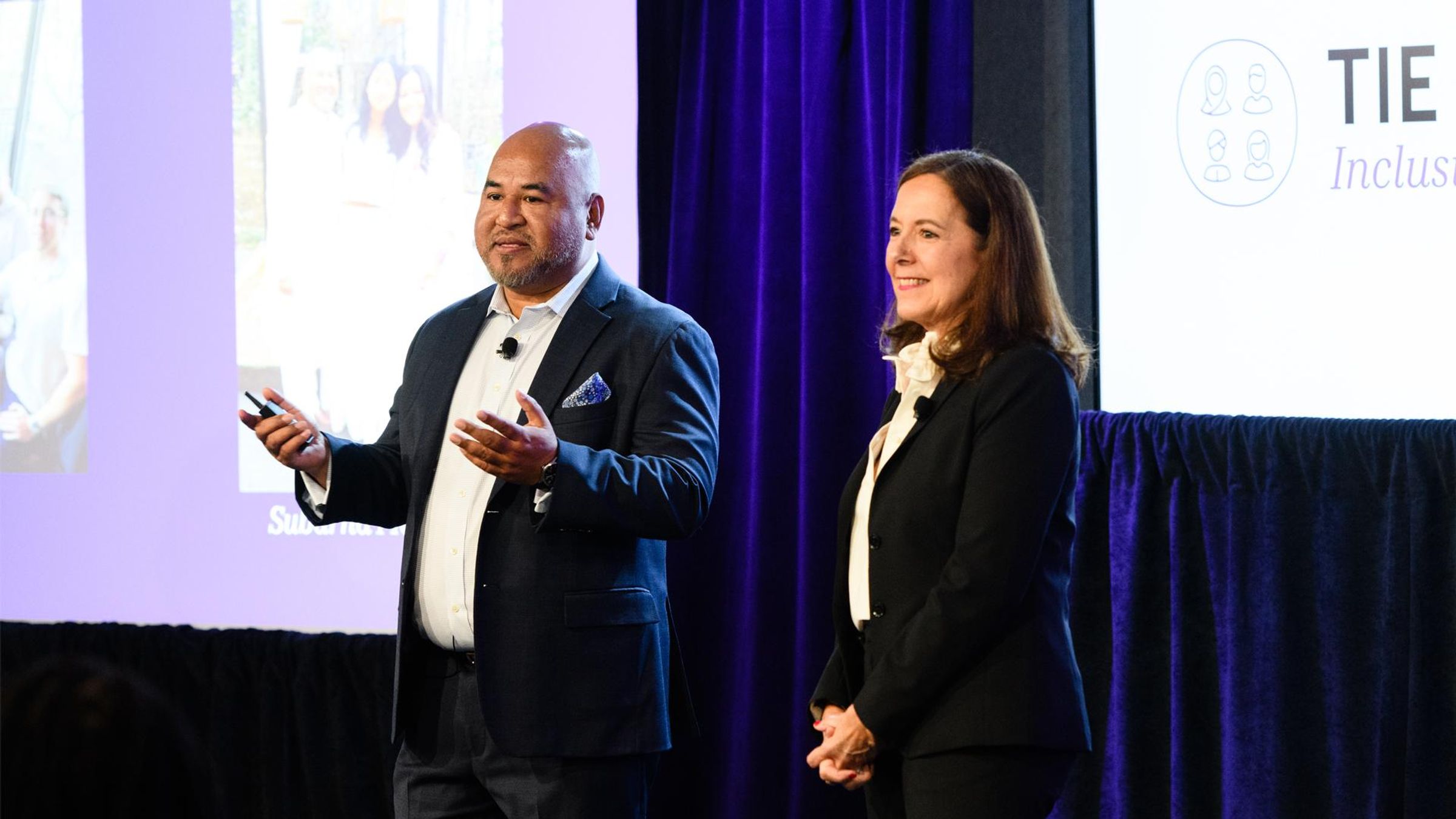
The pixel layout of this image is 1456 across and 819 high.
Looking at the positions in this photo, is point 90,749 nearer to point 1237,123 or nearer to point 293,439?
point 293,439

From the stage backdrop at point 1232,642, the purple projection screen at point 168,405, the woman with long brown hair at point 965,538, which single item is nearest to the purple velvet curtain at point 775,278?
the stage backdrop at point 1232,642

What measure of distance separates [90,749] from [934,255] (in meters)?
1.50

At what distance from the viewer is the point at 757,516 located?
11.4 feet

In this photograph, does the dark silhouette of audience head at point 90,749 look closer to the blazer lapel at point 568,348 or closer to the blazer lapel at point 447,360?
the blazer lapel at point 568,348

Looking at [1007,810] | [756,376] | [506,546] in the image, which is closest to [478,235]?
[506,546]

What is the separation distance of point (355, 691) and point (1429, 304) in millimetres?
2796

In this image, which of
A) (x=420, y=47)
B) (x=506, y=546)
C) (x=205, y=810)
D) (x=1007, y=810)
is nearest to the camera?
(x=205, y=810)

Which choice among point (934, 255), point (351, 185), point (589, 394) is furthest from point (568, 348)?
point (351, 185)

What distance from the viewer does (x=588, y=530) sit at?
228 cm

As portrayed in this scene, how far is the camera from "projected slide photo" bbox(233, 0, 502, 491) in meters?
3.72

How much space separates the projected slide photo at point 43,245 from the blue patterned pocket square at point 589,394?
2161mm

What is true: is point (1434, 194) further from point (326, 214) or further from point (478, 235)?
point (326, 214)

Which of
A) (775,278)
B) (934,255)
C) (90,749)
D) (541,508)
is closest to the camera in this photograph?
(90,749)

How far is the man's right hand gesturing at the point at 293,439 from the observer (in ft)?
7.78
